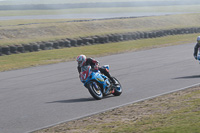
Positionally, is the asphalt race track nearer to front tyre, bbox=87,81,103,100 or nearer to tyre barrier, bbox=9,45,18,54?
front tyre, bbox=87,81,103,100

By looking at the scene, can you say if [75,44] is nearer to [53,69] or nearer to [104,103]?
[53,69]

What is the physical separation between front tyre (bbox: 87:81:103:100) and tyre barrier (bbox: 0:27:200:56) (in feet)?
46.4

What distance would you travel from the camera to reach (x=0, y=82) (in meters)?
14.5

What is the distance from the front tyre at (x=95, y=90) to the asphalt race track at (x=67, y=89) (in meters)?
0.15

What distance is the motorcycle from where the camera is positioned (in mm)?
10008

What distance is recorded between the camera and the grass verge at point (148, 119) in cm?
651

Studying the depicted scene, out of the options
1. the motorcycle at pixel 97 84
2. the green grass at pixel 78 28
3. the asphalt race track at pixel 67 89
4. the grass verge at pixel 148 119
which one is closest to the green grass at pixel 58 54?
the green grass at pixel 78 28

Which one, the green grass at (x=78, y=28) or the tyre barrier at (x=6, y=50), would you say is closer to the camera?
the tyre barrier at (x=6, y=50)

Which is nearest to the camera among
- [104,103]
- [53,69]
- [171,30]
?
[104,103]

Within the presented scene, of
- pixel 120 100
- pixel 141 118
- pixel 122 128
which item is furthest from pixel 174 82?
pixel 122 128

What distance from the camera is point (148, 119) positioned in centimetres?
739

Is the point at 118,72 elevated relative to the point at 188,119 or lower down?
lower down

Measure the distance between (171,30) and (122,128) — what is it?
28.9 metres

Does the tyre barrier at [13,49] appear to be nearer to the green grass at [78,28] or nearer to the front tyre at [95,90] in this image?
the green grass at [78,28]
